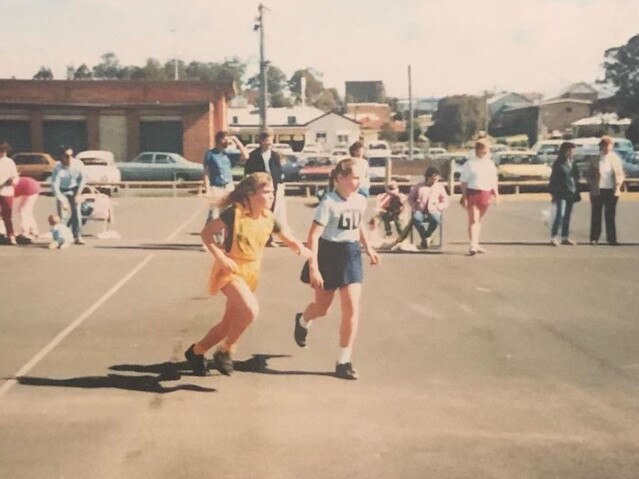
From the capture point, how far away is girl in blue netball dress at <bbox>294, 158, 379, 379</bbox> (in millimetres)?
6367

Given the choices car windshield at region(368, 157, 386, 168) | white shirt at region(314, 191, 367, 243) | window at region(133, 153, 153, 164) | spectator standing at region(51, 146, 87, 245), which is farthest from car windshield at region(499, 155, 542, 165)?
white shirt at region(314, 191, 367, 243)

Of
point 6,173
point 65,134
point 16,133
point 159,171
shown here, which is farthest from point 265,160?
point 16,133

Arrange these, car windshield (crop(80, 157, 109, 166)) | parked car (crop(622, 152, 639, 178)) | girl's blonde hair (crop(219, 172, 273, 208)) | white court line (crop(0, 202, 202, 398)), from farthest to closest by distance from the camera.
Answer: car windshield (crop(80, 157, 109, 166)) < parked car (crop(622, 152, 639, 178)) < white court line (crop(0, 202, 202, 398)) < girl's blonde hair (crop(219, 172, 273, 208))

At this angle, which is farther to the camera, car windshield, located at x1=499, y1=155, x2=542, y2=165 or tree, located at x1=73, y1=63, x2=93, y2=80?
tree, located at x1=73, y1=63, x2=93, y2=80

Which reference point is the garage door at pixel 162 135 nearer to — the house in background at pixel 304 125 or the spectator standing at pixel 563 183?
the house in background at pixel 304 125

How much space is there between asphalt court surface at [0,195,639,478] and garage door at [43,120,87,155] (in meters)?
39.4

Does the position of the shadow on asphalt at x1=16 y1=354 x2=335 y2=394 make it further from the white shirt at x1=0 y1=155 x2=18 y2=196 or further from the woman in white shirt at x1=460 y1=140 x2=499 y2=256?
the white shirt at x1=0 y1=155 x2=18 y2=196

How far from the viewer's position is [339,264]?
6453mm

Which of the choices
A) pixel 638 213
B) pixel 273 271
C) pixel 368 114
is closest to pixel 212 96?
pixel 638 213

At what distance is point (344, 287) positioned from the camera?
6422 millimetres

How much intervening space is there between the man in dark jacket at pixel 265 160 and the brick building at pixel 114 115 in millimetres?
36798

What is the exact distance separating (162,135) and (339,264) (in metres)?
45.1

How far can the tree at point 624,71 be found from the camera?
7219 cm

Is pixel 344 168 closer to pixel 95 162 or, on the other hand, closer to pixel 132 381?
pixel 132 381
